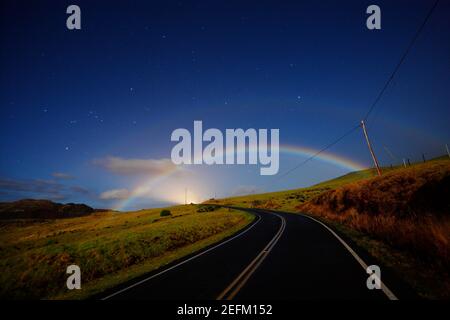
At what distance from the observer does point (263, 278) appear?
23.4ft

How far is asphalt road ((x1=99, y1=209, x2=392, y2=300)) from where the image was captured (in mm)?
5828

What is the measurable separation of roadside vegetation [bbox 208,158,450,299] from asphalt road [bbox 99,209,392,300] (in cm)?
116

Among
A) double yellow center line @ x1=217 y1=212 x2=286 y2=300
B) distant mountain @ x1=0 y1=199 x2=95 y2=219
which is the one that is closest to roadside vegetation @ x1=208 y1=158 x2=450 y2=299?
double yellow center line @ x1=217 y1=212 x2=286 y2=300

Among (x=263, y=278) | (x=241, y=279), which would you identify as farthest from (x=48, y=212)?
(x=263, y=278)

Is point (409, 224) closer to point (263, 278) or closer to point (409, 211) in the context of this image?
point (409, 211)

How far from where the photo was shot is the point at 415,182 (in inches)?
708

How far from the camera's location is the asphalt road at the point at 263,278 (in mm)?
5828

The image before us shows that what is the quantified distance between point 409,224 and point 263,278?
741 cm

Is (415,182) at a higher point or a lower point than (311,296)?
higher

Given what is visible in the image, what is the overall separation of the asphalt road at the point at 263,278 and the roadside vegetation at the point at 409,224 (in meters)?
1.16
